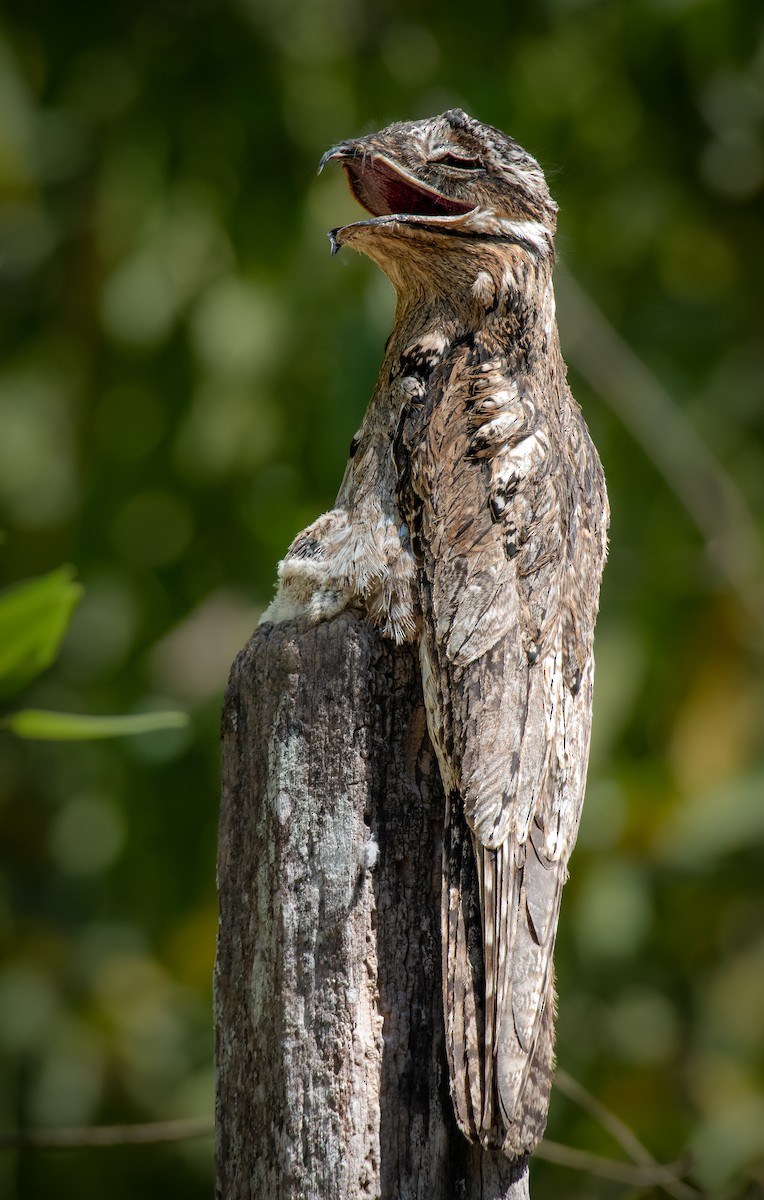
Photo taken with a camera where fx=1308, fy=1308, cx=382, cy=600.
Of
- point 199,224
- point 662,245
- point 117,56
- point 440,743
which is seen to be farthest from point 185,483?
point 440,743

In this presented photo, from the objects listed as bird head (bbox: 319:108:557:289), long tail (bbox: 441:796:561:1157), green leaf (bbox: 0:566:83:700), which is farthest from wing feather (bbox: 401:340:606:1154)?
green leaf (bbox: 0:566:83:700)

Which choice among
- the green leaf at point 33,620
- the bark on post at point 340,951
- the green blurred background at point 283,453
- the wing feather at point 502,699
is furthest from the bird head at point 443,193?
the green blurred background at point 283,453

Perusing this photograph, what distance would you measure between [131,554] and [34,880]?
6.01 ft

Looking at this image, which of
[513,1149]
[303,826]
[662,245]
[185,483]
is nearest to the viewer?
[513,1149]

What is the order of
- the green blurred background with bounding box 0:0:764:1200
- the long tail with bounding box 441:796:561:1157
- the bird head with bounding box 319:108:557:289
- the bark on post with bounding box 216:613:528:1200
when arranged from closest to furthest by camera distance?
the long tail with bounding box 441:796:561:1157
the bark on post with bounding box 216:613:528:1200
the bird head with bounding box 319:108:557:289
the green blurred background with bounding box 0:0:764:1200

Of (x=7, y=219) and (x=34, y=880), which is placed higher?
(x=7, y=219)

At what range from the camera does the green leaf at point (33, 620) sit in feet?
9.11

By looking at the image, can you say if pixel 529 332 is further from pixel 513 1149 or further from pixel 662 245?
pixel 662 245

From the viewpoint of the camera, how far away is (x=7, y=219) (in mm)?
6148

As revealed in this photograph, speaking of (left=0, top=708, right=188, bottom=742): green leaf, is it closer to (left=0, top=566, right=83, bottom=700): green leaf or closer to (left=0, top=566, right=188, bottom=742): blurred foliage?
(left=0, top=566, right=188, bottom=742): blurred foliage

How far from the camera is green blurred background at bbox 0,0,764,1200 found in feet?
17.9

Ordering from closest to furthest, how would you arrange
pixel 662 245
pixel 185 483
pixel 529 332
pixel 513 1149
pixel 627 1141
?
1. pixel 513 1149
2. pixel 529 332
3. pixel 627 1141
4. pixel 185 483
5. pixel 662 245

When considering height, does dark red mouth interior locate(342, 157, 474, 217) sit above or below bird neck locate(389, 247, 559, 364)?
above

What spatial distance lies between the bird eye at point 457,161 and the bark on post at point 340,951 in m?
0.87
